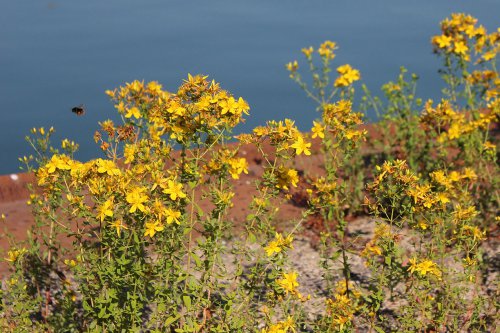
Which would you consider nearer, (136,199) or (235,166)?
(136,199)

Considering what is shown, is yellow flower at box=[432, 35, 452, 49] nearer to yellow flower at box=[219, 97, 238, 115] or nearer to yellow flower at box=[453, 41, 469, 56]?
yellow flower at box=[453, 41, 469, 56]

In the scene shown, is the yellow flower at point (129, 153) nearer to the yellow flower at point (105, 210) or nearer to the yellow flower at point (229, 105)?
the yellow flower at point (105, 210)

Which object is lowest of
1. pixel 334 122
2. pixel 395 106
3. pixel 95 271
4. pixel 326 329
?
pixel 326 329

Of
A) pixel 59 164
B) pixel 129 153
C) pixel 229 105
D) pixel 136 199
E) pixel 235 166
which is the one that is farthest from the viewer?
pixel 129 153

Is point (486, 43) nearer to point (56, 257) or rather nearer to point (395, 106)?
point (395, 106)

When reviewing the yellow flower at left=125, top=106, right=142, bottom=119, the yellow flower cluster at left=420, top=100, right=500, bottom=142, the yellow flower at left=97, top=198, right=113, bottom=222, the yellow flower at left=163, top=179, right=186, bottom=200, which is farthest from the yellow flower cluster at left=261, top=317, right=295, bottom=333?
the yellow flower cluster at left=420, top=100, right=500, bottom=142

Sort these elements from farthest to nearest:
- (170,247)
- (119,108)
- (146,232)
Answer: (119,108) → (170,247) → (146,232)

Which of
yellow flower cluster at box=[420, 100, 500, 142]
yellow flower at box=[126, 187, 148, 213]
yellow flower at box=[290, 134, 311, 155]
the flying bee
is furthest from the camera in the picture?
yellow flower cluster at box=[420, 100, 500, 142]

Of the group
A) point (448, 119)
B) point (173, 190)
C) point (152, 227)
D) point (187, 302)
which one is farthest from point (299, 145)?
point (448, 119)

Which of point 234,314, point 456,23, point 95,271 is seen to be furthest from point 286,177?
point 456,23

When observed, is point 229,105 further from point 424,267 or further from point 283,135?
point 424,267

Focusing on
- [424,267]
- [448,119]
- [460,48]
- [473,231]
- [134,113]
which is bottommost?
[424,267]

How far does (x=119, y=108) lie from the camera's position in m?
5.01

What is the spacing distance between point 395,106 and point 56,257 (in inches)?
171
